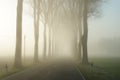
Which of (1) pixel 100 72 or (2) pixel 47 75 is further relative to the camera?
(1) pixel 100 72

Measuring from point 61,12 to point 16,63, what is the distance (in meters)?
61.2

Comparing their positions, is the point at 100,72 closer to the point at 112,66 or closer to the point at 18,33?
the point at 18,33

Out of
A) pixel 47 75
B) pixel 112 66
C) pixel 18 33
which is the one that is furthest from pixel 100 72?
pixel 112 66

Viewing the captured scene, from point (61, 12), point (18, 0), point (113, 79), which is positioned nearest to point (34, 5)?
point (18, 0)

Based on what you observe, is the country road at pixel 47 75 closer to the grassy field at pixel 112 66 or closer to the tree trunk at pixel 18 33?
the grassy field at pixel 112 66

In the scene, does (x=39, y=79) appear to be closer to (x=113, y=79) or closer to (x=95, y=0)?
(x=113, y=79)

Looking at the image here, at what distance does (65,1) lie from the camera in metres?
81.0

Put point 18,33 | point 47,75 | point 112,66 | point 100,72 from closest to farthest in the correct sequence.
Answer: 1. point 47,75
2. point 100,72
3. point 18,33
4. point 112,66

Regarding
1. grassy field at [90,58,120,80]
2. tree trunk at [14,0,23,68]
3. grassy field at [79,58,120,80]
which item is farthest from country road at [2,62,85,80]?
tree trunk at [14,0,23,68]

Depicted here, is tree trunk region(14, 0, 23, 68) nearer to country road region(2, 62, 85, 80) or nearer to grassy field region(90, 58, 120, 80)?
country road region(2, 62, 85, 80)

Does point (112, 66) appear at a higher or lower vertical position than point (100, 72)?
lower

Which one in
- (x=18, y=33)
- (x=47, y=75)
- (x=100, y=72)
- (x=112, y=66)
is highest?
(x=18, y=33)

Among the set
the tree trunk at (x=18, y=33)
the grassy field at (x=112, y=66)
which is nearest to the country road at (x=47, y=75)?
the grassy field at (x=112, y=66)

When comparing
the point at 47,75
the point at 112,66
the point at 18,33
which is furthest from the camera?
the point at 112,66
